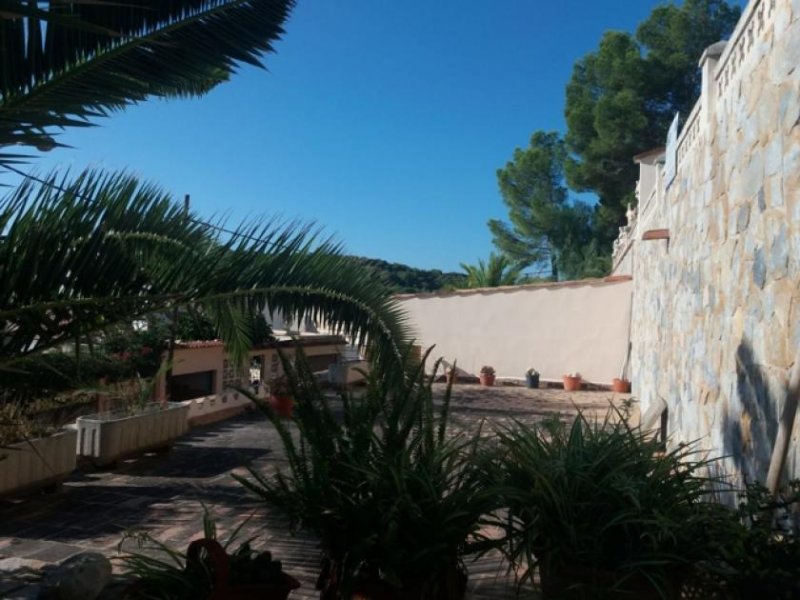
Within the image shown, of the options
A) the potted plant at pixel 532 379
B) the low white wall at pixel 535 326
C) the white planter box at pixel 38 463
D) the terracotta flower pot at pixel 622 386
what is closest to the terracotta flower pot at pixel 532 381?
the potted plant at pixel 532 379

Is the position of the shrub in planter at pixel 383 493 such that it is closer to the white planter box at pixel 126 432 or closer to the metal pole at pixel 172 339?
the metal pole at pixel 172 339

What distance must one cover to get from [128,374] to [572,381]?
9.49 metres

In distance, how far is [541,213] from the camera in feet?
77.1

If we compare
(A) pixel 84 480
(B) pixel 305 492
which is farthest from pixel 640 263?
(B) pixel 305 492

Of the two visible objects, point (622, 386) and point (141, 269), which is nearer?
point (141, 269)

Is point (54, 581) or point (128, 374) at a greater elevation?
point (128, 374)

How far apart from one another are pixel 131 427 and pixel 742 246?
18.9ft

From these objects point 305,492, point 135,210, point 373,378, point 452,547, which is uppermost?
point 135,210

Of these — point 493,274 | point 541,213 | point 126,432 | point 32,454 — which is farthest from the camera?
point 541,213

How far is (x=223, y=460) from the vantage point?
702 cm

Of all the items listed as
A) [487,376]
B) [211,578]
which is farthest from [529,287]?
[211,578]

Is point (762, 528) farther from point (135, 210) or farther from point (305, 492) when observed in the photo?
point (135, 210)

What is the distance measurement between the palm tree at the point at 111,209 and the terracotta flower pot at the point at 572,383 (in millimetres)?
11969

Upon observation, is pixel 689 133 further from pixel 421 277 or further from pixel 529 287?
pixel 421 277
